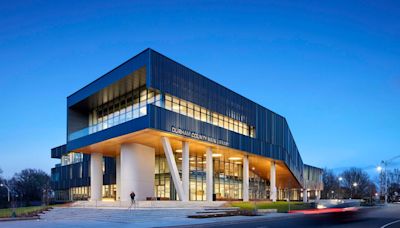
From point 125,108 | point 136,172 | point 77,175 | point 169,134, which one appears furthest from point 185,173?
point 77,175

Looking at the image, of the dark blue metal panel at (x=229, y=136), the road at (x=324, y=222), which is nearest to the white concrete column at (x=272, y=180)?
the dark blue metal panel at (x=229, y=136)

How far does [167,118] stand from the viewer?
41.9 meters

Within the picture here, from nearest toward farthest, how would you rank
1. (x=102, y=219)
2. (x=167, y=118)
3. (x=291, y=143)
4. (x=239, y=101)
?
1. (x=102, y=219)
2. (x=167, y=118)
3. (x=239, y=101)
4. (x=291, y=143)

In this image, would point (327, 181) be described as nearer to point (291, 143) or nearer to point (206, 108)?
point (291, 143)

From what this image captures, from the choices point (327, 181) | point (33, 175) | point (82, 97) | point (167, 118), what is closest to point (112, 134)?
point (167, 118)

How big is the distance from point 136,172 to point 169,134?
7303mm

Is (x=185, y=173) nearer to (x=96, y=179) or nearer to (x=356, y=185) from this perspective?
(x=96, y=179)

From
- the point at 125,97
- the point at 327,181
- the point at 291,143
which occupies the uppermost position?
the point at 125,97

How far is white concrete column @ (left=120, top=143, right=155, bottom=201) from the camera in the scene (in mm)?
45747

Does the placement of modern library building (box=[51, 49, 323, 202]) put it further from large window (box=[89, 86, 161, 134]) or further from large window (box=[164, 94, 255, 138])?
large window (box=[89, 86, 161, 134])

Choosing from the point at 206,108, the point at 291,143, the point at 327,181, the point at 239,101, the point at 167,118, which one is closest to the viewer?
the point at 167,118

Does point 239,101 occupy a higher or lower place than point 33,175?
higher

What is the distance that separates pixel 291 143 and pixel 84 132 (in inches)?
1483

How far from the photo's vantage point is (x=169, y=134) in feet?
139
